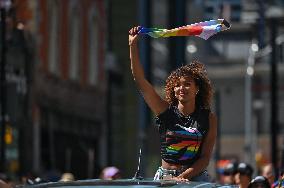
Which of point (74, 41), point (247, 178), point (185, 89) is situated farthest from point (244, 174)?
→ point (74, 41)

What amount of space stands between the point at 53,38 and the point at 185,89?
1286 inches

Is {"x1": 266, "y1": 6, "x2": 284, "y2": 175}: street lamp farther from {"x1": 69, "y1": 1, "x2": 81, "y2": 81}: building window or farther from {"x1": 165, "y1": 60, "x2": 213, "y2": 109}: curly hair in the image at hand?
{"x1": 165, "y1": 60, "x2": 213, "y2": 109}: curly hair

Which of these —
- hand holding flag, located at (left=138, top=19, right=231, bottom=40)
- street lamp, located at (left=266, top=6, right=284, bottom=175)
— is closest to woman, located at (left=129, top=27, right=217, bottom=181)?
hand holding flag, located at (left=138, top=19, right=231, bottom=40)

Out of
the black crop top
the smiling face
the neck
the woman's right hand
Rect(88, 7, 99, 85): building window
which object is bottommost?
Rect(88, 7, 99, 85): building window

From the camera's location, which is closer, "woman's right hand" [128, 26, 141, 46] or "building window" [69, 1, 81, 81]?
"woman's right hand" [128, 26, 141, 46]

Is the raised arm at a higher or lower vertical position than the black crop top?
higher

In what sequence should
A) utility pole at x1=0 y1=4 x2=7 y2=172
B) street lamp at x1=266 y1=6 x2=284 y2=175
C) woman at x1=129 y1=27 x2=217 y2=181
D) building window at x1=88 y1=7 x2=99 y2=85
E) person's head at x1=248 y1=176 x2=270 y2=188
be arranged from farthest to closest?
1. building window at x1=88 y1=7 x2=99 y2=85
2. street lamp at x1=266 y1=6 x2=284 y2=175
3. utility pole at x1=0 y1=4 x2=7 y2=172
4. person's head at x1=248 y1=176 x2=270 y2=188
5. woman at x1=129 y1=27 x2=217 y2=181

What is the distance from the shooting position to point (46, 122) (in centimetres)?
3925

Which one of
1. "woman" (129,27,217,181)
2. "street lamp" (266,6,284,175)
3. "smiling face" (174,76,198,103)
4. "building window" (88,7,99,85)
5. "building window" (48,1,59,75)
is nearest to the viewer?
"woman" (129,27,217,181)

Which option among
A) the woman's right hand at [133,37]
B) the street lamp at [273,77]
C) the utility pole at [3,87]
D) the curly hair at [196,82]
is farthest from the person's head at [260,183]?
the street lamp at [273,77]

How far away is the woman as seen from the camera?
27.1ft

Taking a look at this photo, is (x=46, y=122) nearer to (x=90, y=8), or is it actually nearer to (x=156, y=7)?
(x=90, y=8)

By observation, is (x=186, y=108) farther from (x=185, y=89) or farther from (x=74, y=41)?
(x=74, y=41)

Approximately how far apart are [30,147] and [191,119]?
28.6 meters
